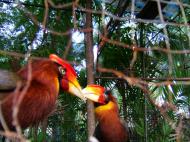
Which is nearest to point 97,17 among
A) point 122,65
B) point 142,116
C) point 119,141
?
point 122,65

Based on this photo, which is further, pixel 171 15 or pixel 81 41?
pixel 81 41

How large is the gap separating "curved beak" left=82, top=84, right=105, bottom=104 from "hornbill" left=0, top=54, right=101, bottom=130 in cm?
85

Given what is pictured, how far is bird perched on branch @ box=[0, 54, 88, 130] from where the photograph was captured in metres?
2.34

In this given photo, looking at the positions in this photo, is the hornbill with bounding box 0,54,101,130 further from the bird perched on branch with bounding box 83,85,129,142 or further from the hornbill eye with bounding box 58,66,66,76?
the bird perched on branch with bounding box 83,85,129,142

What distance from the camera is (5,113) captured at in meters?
2.26

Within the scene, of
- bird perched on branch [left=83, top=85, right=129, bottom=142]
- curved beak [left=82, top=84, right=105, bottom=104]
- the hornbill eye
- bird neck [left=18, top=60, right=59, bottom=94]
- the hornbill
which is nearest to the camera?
the hornbill

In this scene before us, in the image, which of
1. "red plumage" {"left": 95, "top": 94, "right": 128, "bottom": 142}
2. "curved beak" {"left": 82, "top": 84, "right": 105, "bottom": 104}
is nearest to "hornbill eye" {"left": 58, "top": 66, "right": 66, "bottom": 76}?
"curved beak" {"left": 82, "top": 84, "right": 105, "bottom": 104}

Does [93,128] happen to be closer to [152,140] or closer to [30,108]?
[152,140]

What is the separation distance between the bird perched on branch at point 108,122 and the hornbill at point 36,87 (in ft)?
3.67

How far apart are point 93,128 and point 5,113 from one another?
1.74 metres

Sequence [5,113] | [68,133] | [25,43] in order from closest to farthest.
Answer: [5,113], [25,43], [68,133]

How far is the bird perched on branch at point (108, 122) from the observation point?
384 centimetres

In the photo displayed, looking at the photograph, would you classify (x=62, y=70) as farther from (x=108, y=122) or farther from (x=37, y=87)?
(x=108, y=122)

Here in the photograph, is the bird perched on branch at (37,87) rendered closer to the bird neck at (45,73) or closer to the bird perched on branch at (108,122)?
the bird neck at (45,73)
